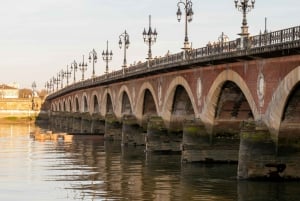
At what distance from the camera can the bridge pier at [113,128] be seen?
2876 inches

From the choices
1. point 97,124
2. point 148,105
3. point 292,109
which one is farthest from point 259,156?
point 97,124

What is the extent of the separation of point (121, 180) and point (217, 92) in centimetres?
899

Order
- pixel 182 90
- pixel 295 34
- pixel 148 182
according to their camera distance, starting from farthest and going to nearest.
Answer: pixel 182 90
pixel 148 182
pixel 295 34

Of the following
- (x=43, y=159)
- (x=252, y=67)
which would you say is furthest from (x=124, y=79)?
(x=252, y=67)

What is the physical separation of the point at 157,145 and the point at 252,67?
18006mm

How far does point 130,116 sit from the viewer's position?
63719 millimetres

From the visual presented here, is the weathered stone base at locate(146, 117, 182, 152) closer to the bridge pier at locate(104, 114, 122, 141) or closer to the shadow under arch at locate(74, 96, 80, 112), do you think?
the bridge pier at locate(104, 114, 122, 141)

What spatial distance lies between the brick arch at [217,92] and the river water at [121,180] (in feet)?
10.4

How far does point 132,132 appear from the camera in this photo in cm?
6406

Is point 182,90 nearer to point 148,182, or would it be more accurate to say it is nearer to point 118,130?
point 148,182

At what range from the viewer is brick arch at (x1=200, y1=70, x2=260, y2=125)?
36.9 meters

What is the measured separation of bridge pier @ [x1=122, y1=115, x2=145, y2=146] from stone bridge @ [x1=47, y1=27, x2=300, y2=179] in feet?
0.17

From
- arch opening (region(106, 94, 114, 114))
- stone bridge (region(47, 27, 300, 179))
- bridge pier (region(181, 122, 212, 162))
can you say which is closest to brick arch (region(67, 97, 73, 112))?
arch opening (region(106, 94, 114, 114))

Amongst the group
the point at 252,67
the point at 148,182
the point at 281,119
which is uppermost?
the point at 252,67
